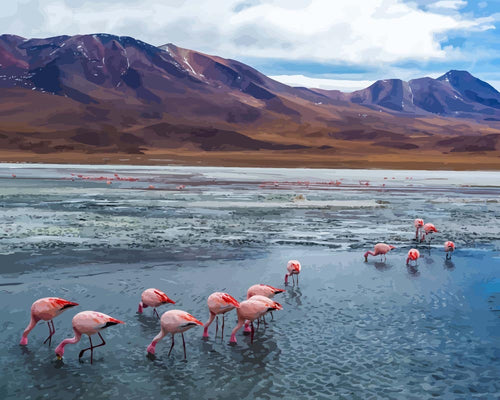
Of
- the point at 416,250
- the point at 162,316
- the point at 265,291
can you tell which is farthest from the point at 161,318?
the point at 416,250

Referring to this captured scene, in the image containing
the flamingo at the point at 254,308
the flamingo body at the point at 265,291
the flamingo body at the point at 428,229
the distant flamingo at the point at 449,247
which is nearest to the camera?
the flamingo at the point at 254,308

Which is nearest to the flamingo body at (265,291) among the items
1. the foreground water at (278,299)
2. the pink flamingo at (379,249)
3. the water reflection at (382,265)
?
the foreground water at (278,299)

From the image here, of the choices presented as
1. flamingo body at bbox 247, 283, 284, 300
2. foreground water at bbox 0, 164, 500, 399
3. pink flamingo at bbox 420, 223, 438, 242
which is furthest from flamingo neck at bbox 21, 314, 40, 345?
pink flamingo at bbox 420, 223, 438, 242

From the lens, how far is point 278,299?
951cm

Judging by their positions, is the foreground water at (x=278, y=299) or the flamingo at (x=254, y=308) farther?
the flamingo at (x=254, y=308)

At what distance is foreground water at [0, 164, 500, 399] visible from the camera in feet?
20.7

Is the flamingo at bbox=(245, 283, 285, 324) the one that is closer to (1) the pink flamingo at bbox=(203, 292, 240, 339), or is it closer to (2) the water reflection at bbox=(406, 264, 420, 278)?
(1) the pink flamingo at bbox=(203, 292, 240, 339)

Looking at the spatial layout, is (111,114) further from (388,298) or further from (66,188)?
(388,298)

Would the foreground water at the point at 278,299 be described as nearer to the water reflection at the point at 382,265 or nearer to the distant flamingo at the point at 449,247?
the water reflection at the point at 382,265

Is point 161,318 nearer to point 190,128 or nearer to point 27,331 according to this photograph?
point 27,331

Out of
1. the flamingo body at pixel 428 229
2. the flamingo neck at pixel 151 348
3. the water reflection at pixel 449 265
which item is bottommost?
the flamingo neck at pixel 151 348

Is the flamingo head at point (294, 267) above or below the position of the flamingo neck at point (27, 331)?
above

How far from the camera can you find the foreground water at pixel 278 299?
6316mm

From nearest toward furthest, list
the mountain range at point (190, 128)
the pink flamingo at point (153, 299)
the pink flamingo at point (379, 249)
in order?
the pink flamingo at point (153, 299) < the pink flamingo at point (379, 249) < the mountain range at point (190, 128)
